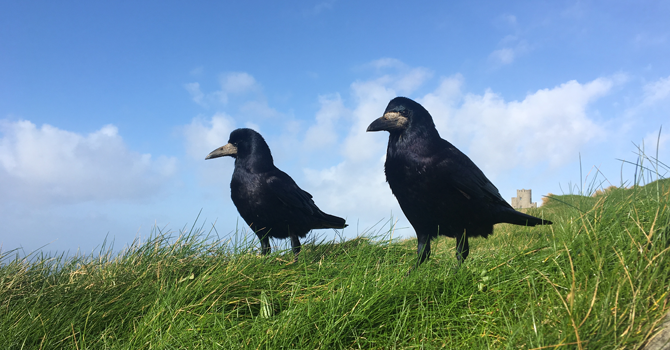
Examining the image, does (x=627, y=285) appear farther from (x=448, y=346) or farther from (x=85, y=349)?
(x=85, y=349)

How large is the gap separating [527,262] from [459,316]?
61cm

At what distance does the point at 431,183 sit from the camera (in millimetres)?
3727

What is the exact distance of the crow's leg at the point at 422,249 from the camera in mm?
3693

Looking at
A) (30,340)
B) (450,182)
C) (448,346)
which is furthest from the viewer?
(450,182)

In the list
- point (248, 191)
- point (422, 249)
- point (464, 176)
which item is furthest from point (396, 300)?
point (248, 191)

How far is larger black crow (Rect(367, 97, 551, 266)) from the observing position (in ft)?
12.3

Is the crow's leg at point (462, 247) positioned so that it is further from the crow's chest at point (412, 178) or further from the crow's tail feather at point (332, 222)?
the crow's tail feather at point (332, 222)

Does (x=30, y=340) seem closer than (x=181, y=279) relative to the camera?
Yes

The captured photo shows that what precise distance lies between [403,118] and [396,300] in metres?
1.88

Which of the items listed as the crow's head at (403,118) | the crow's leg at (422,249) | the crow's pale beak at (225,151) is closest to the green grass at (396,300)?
the crow's leg at (422,249)

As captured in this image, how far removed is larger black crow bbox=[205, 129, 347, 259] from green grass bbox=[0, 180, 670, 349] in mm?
1426

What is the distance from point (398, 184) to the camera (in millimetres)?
3869

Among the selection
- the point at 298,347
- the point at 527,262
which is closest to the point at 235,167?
the point at 298,347

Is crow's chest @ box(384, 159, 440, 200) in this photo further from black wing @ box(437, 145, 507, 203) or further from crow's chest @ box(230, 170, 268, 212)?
crow's chest @ box(230, 170, 268, 212)
